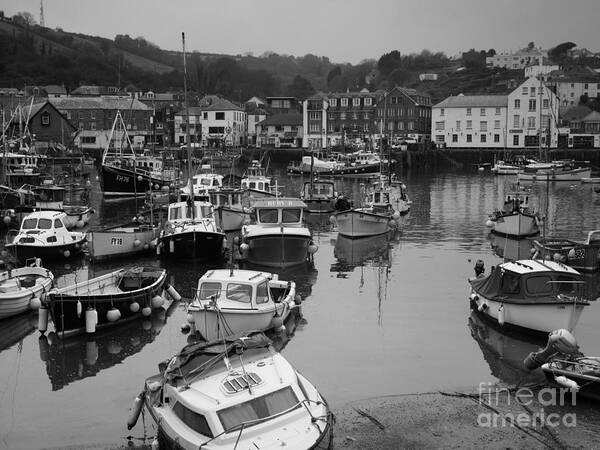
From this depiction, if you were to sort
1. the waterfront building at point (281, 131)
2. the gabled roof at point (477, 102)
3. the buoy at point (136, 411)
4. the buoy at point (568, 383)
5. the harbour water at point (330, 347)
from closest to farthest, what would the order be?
the buoy at point (136, 411) < the buoy at point (568, 383) < the harbour water at point (330, 347) < the gabled roof at point (477, 102) < the waterfront building at point (281, 131)

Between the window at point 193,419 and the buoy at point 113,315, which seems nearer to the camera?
the window at point 193,419

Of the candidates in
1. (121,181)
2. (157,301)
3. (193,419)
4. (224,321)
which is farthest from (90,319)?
(121,181)

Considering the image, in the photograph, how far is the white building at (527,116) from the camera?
3831 inches

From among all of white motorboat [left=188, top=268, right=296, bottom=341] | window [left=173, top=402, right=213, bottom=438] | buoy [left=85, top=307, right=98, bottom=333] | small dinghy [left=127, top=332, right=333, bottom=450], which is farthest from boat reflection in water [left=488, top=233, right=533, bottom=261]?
window [left=173, top=402, right=213, bottom=438]

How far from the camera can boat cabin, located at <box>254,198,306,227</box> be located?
29.9 m

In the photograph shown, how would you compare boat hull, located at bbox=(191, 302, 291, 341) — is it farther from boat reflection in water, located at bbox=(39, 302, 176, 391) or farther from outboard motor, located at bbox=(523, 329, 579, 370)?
outboard motor, located at bbox=(523, 329, 579, 370)

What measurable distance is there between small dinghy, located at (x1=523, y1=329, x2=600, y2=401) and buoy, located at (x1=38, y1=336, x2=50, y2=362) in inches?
447

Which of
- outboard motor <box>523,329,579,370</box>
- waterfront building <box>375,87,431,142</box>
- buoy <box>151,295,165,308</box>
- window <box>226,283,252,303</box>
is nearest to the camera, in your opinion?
outboard motor <box>523,329,579,370</box>

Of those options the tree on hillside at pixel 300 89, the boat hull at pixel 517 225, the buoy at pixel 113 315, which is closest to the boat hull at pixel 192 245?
the buoy at pixel 113 315

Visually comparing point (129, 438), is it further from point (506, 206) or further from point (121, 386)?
point (506, 206)

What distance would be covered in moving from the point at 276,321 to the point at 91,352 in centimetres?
469

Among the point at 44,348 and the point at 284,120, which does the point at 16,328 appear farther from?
the point at 284,120

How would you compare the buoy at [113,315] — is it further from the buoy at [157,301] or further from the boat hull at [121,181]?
the boat hull at [121,181]

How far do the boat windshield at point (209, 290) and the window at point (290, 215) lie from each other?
10.8 metres
